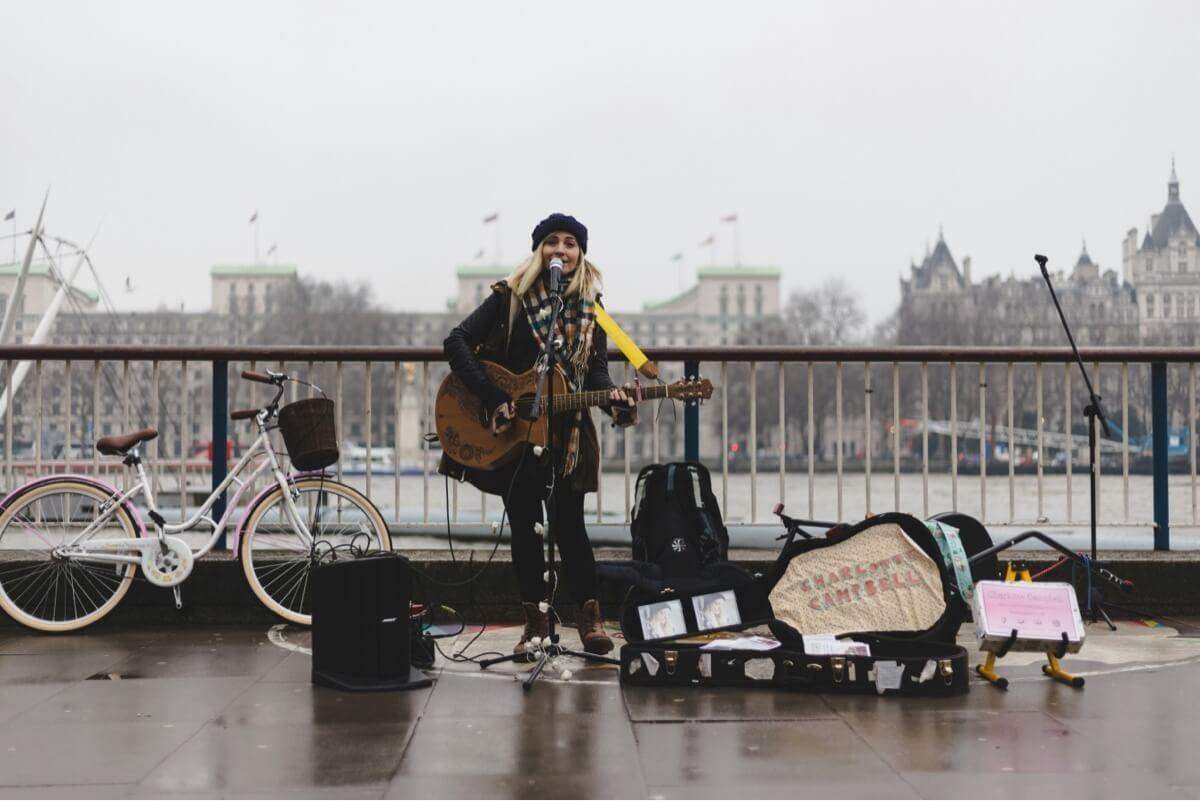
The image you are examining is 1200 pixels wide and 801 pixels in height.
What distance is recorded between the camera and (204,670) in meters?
5.03

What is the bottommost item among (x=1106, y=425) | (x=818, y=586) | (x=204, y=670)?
(x=204, y=670)

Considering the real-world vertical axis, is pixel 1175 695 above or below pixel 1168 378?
below

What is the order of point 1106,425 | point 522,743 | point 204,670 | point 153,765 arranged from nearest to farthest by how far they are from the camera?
point 153,765 < point 522,743 < point 204,670 < point 1106,425

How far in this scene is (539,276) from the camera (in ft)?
16.8

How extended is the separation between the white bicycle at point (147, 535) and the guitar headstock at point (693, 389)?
1.80 m

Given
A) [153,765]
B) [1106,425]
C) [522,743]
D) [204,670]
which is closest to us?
[153,765]

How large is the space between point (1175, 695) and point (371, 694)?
2998mm

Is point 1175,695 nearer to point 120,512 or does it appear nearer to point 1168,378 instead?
point 1168,378

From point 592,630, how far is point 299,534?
5.47 ft

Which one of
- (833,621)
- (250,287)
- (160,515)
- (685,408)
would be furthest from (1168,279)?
(250,287)

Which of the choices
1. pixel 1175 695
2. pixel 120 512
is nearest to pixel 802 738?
pixel 1175 695

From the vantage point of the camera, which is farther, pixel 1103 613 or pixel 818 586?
pixel 1103 613

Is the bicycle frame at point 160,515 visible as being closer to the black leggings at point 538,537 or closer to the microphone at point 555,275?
the black leggings at point 538,537

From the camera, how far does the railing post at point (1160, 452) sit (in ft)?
21.9
